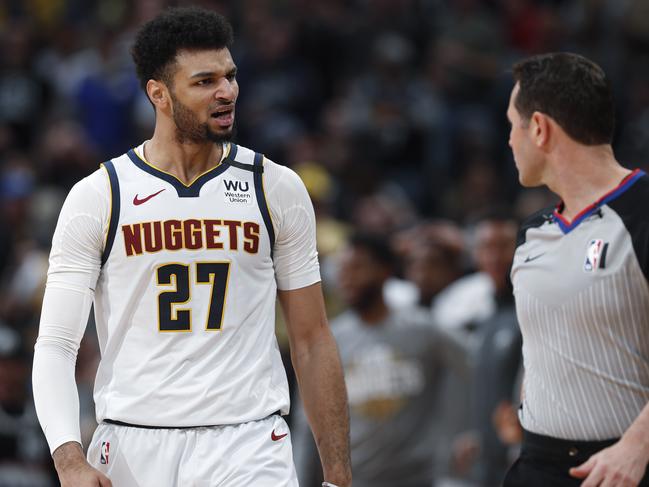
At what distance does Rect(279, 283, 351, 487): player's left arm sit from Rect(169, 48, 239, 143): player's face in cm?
71

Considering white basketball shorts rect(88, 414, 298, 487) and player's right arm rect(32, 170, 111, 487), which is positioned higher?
player's right arm rect(32, 170, 111, 487)

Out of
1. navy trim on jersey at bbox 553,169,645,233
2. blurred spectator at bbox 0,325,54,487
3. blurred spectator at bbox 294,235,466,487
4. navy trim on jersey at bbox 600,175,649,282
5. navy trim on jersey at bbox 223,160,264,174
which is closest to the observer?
navy trim on jersey at bbox 600,175,649,282

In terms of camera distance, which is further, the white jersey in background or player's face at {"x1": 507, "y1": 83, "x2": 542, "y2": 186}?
player's face at {"x1": 507, "y1": 83, "x2": 542, "y2": 186}

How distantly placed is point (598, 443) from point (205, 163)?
5.85 ft

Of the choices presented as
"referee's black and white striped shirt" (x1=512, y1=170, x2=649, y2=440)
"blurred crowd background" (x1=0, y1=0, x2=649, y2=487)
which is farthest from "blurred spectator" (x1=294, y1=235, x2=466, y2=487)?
"referee's black and white striped shirt" (x1=512, y1=170, x2=649, y2=440)

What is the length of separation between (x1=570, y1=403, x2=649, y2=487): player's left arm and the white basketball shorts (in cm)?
113

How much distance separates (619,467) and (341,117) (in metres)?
9.66

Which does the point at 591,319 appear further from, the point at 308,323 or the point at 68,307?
the point at 68,307

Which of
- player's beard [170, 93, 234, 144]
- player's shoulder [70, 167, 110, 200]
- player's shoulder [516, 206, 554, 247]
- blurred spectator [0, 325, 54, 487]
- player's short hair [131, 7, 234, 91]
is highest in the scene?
player's short hair [131, 7, 234, 91]

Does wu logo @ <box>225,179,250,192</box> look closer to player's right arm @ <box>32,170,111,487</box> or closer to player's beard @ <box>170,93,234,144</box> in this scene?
player's beard @ <box>170,93,234,144</box>

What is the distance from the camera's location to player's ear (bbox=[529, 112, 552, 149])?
485cm

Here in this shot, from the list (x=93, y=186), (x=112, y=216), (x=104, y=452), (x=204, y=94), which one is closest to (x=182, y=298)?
(x=112, y=216)

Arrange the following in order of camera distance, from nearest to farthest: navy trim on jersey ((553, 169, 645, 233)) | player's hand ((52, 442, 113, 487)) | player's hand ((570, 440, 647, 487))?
player's hand ((570, 440, 647, 487)), player's hand ((52, 442, 113, 487)), navy trim on jersey ((553, 169, 645, 233))

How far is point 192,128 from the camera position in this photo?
15.8 feet
